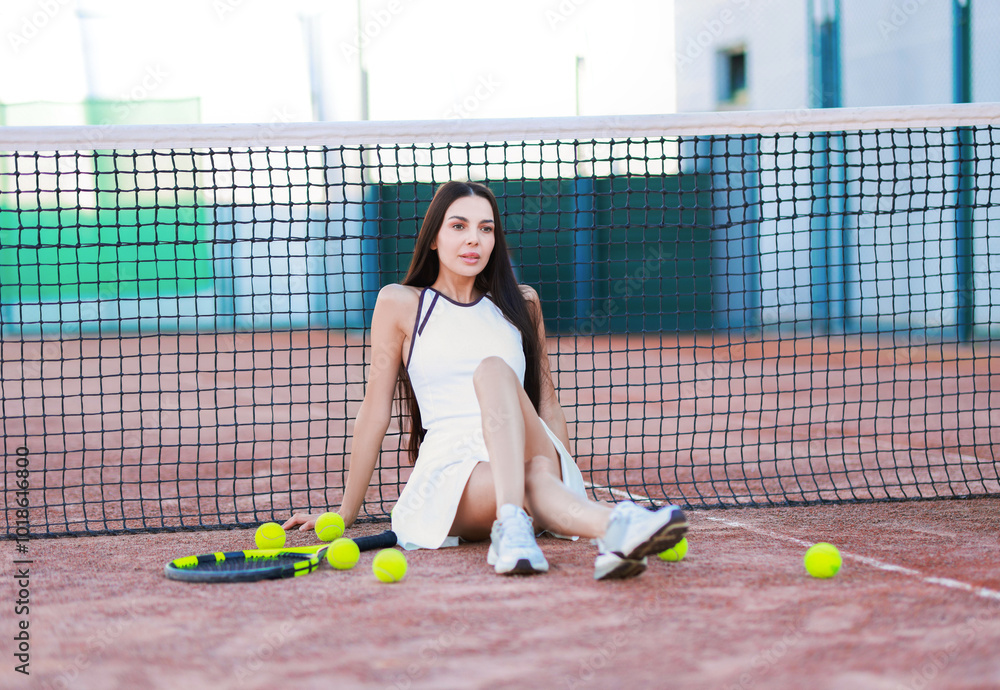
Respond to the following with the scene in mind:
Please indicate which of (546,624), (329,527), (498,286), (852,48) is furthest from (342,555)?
(852,48)

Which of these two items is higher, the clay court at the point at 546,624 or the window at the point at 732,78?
the window at the point at 732,78

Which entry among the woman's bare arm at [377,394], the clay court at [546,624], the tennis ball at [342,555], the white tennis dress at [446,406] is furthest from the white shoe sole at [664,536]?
the woman's bare arm at [377,394]

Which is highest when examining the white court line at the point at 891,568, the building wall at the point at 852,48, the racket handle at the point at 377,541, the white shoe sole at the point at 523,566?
the building wall at the point at 852,48

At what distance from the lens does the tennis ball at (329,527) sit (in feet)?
10.9

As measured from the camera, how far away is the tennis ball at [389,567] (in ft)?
9.07

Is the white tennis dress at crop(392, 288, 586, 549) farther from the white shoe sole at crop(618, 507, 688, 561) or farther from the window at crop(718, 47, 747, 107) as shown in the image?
the window at crop(718, 47, 747, 107)

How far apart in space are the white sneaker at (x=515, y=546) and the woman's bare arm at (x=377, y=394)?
0.64m

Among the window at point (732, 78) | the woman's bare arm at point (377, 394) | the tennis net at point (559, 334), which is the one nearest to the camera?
the woman's bare arm at point (377, 394)

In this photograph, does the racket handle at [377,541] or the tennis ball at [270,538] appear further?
the tennis ball at [270,538]

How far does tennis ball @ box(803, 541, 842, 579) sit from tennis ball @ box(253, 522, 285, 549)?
67.9 inches

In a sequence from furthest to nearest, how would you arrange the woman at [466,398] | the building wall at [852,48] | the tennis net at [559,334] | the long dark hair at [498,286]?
the building wall at [852,48] < the tennis net at [559,334] < the long dark hair at [498,286] < the woman at [466,398]

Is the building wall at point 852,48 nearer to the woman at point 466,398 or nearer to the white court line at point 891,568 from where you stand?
the white court line at point 891,568

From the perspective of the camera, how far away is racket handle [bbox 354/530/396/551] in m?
3.15

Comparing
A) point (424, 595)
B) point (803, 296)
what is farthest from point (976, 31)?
point (424, 595)
